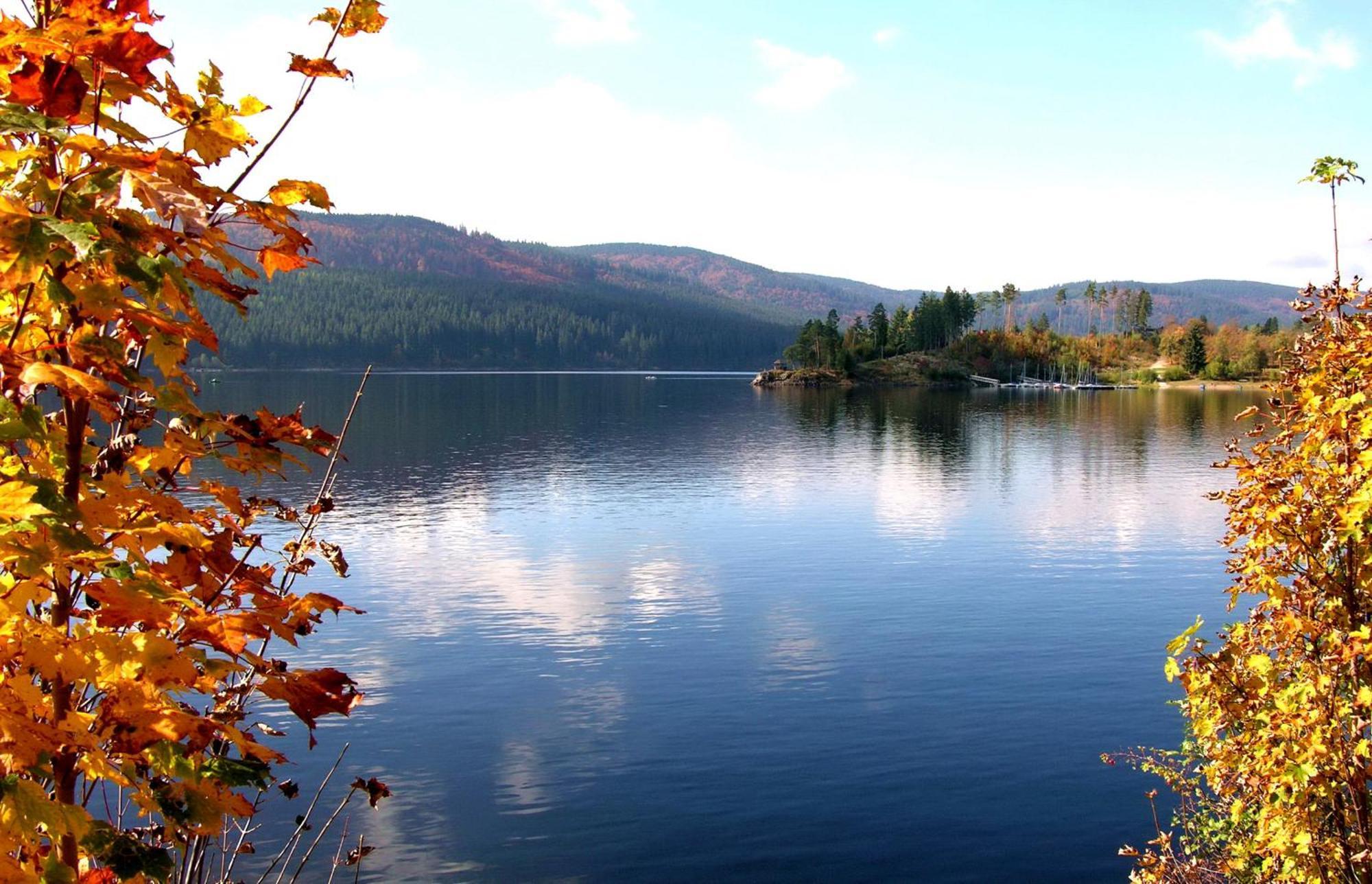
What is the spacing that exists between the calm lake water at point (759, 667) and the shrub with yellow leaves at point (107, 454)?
1361 centimetres

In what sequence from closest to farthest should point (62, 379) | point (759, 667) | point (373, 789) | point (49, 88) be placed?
point (62, 379), point (49, 88), point (373, 789), point (759, 667)

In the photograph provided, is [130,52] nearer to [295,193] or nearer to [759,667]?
[295,193]

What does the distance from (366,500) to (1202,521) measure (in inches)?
1554

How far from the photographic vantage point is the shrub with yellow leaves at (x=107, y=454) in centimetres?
252

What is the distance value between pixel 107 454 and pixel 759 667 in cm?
2252

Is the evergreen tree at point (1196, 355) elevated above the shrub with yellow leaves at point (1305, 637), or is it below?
above

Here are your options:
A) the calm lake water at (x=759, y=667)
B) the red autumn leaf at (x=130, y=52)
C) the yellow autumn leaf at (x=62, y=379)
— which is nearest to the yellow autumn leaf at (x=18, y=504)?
the yellow autumn leaf at (x=62, y=379)

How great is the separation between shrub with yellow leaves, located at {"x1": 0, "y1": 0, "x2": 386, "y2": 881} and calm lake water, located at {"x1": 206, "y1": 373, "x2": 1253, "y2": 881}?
13611mm

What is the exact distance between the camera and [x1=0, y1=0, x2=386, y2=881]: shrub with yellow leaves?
2.52 m

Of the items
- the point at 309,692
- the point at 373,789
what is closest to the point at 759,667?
the point at 373,789

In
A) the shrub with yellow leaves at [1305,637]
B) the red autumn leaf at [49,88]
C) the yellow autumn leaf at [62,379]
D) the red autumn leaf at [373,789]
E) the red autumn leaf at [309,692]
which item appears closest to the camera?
the yellow autumn leaf at [62,379]

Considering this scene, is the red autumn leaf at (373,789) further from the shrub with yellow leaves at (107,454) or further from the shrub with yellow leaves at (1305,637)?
the shrub with yellow leaves at (1305,637)

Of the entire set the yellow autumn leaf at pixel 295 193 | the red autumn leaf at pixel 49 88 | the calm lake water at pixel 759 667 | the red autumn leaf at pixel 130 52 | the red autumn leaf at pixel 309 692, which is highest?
the red autumn leaf at pixel 130 52

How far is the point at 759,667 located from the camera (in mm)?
24703
